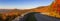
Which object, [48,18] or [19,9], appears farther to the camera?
[19,9]

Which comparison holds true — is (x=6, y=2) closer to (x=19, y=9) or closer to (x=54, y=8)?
(x=19, y=9)

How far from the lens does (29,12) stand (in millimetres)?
1339

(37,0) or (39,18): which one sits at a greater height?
(37,0)

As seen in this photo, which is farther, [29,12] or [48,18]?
[29,12]

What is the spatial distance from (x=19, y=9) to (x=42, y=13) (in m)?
0.29

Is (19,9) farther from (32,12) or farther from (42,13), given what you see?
(42,13)

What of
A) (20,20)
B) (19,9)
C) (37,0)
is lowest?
(20,20)

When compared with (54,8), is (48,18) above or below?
below

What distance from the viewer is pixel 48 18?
1233 mm

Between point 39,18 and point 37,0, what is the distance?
230mm

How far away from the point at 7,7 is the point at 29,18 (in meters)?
0.31

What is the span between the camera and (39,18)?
1.27m

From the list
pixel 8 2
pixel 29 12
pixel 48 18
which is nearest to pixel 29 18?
pixel 29 12

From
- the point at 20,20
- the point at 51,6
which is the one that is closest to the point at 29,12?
the point at 20,20
